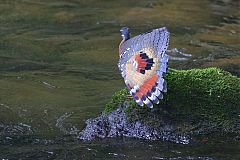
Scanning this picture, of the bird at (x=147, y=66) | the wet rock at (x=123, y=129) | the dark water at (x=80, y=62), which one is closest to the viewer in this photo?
the bird at (x=147, y=66)

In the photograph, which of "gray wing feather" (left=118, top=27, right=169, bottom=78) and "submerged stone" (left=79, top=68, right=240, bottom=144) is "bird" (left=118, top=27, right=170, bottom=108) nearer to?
"gray wing feather" (left=118, top=27, right=169, bottom=78)

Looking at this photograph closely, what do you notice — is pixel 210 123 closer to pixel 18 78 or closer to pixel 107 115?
pixel 107 115

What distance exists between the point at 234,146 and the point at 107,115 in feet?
5.00

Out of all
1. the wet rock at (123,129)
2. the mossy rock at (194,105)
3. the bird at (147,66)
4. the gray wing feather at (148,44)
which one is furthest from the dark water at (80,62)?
the gray wing feather at (148,44)

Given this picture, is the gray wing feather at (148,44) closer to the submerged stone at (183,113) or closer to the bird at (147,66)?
the bird at (147,66)

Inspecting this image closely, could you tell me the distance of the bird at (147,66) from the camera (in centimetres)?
597

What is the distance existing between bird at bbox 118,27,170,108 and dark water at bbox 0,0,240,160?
69cm

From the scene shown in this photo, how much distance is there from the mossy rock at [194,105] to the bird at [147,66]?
1.35ft

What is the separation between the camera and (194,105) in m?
6.55

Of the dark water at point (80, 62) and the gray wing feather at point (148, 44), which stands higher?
the gray wing feather at point (148, 44)

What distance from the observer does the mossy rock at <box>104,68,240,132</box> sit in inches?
257

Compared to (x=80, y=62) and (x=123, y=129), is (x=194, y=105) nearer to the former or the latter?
(x=123, y=129)

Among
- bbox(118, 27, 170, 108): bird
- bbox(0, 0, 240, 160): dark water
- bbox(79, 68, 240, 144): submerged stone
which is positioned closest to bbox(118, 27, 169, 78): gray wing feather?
bbox(118, 27, 170, 108): bird

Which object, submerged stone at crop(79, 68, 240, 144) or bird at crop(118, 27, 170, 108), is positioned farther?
submerged stone at crop(79, 68, 240, 144)
